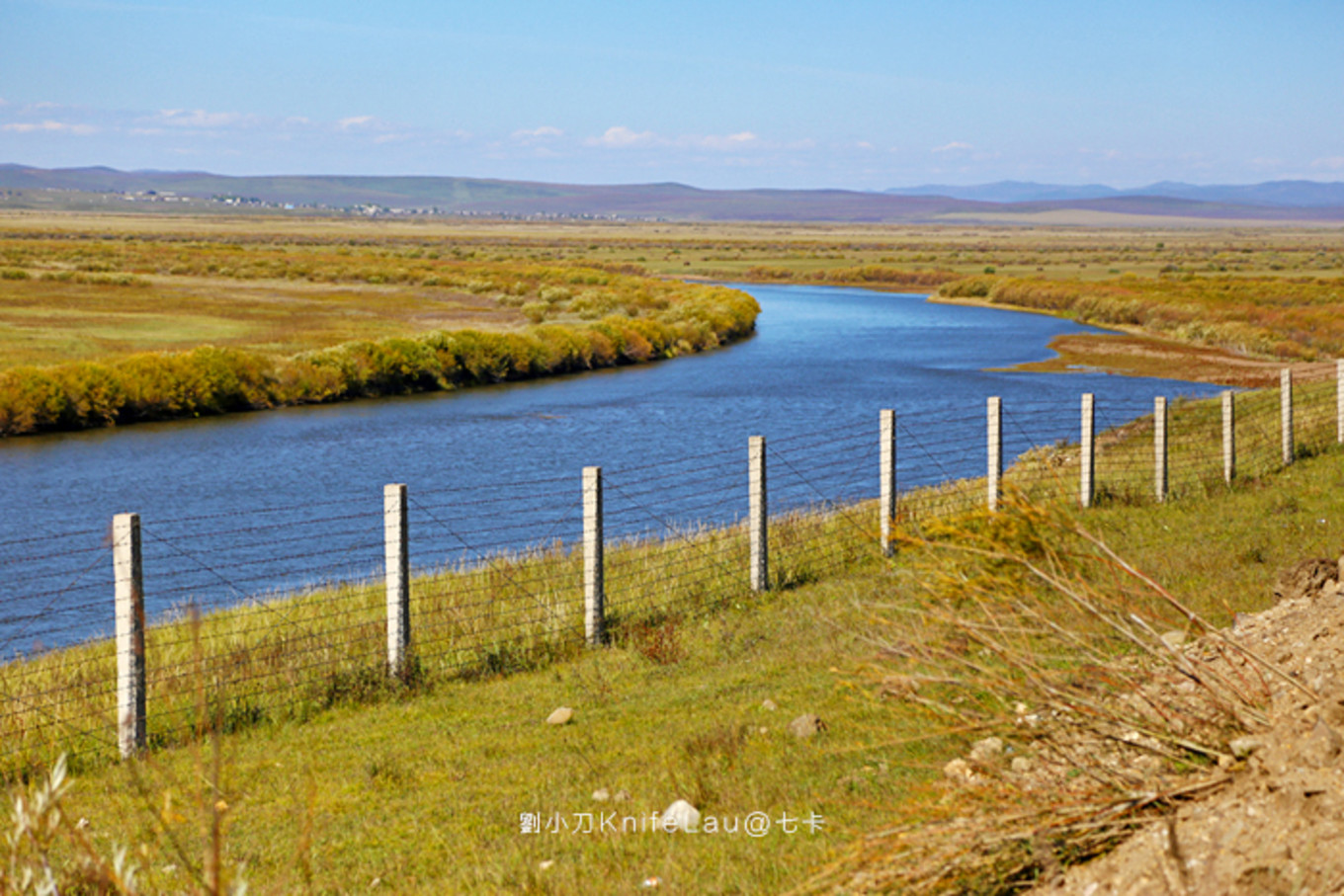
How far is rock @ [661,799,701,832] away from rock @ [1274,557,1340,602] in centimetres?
384

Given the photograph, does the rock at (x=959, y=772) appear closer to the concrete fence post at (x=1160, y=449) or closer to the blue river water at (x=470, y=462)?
the blue river water at (x=470, y=462)

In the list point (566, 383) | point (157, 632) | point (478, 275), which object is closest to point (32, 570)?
point (157, 632)

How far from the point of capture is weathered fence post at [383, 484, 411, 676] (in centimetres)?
873

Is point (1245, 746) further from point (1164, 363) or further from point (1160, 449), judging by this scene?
point (1164, 363)

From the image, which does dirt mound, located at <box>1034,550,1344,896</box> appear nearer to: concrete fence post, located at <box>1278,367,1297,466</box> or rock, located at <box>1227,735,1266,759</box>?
rock, located at <box>1227,735,1266,759</box>

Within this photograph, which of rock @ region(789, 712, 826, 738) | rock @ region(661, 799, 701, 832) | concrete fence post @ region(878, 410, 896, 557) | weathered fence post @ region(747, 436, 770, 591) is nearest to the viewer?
rock @ region(661, 799, 701, 832)

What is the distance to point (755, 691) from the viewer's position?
7.73 meters

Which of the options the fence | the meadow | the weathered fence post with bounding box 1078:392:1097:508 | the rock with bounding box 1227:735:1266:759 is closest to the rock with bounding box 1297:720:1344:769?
the rock with bounding box 1227:735:1266:759

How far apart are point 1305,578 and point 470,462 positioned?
1992 centimetres

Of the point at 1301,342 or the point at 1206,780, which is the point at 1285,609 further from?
the point at 1301,342

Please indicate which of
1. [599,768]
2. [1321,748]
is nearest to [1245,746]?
[1321,748]

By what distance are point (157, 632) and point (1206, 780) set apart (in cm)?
978

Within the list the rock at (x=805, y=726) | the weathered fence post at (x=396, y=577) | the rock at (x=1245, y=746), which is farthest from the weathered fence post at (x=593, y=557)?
the rock at (x=1245, y=746)

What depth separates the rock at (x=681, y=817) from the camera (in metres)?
5.40
